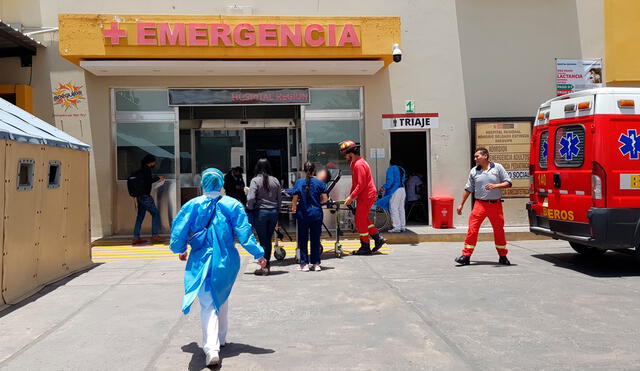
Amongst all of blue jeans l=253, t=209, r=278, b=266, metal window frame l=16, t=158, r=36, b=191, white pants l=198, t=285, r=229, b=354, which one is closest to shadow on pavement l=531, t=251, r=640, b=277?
blue jeans l=253, t=209, r=278, b=266

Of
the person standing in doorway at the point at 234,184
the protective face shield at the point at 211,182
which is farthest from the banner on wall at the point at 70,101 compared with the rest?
the protective face shield at the point at 211,182

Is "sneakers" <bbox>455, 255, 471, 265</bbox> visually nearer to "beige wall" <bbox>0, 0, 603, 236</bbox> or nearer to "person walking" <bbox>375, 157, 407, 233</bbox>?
"person walking" <bbox>375, 157, 407, 233</bbox>

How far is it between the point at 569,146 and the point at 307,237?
14.1 ft

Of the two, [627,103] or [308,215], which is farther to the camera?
[308,215]

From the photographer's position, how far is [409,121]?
12.3 m

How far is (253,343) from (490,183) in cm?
500

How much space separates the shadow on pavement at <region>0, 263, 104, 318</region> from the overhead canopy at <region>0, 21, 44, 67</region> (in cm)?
502

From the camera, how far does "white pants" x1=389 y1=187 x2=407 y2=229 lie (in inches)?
454

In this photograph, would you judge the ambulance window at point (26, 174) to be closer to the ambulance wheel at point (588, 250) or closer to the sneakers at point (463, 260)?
the sneakers at point (463, 260)

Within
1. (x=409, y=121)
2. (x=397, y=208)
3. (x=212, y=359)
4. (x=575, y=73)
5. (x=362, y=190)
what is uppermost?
(x=575, y=73)

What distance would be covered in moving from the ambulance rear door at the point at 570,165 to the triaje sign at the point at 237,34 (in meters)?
4.61

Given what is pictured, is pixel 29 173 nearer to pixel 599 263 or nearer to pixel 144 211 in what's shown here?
pixel 144 211

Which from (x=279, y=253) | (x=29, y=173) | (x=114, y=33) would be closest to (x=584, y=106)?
(x=279, y=253)

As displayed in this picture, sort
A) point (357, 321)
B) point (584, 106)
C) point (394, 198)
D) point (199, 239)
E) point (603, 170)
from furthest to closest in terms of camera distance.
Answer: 1. point (394, 198)
2. point (584, 106)
3. point (603, 170)
4. point (357, 321)
5. point (199, 239)
